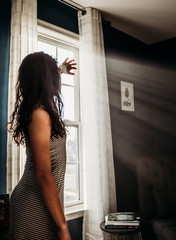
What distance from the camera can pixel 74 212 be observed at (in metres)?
2.54

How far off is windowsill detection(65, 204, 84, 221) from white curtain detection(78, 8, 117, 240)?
0.09 m

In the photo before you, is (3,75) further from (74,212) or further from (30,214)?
(74,212)

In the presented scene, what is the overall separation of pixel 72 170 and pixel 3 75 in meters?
1.30

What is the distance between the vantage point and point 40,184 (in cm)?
102

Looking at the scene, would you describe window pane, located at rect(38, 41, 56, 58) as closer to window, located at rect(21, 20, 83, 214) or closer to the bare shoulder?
Result: window, located at rect(21, 20, 83, 214)

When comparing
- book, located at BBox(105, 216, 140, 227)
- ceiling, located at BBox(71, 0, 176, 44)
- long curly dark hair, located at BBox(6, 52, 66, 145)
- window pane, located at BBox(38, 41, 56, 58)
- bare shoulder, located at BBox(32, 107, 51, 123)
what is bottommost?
book, located at BBox(105, 216, 140, 227)

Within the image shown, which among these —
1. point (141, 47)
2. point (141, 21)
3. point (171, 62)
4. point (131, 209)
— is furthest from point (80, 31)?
point (131, 209)

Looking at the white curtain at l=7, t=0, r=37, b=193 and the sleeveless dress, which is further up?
the white curtain at l=7, t=0, r=37, b=193

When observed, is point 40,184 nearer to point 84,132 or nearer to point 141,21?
point 84,132

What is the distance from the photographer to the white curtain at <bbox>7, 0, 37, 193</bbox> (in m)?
1.95

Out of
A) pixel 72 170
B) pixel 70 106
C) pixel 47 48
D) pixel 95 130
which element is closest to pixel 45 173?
pixel 95 130

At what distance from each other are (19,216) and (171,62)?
11.7ft

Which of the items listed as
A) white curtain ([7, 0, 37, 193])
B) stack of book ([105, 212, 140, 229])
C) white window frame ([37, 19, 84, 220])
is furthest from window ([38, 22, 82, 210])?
stack of book ([105, 212, 140, 229])

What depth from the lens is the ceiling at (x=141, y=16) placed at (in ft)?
9.26
